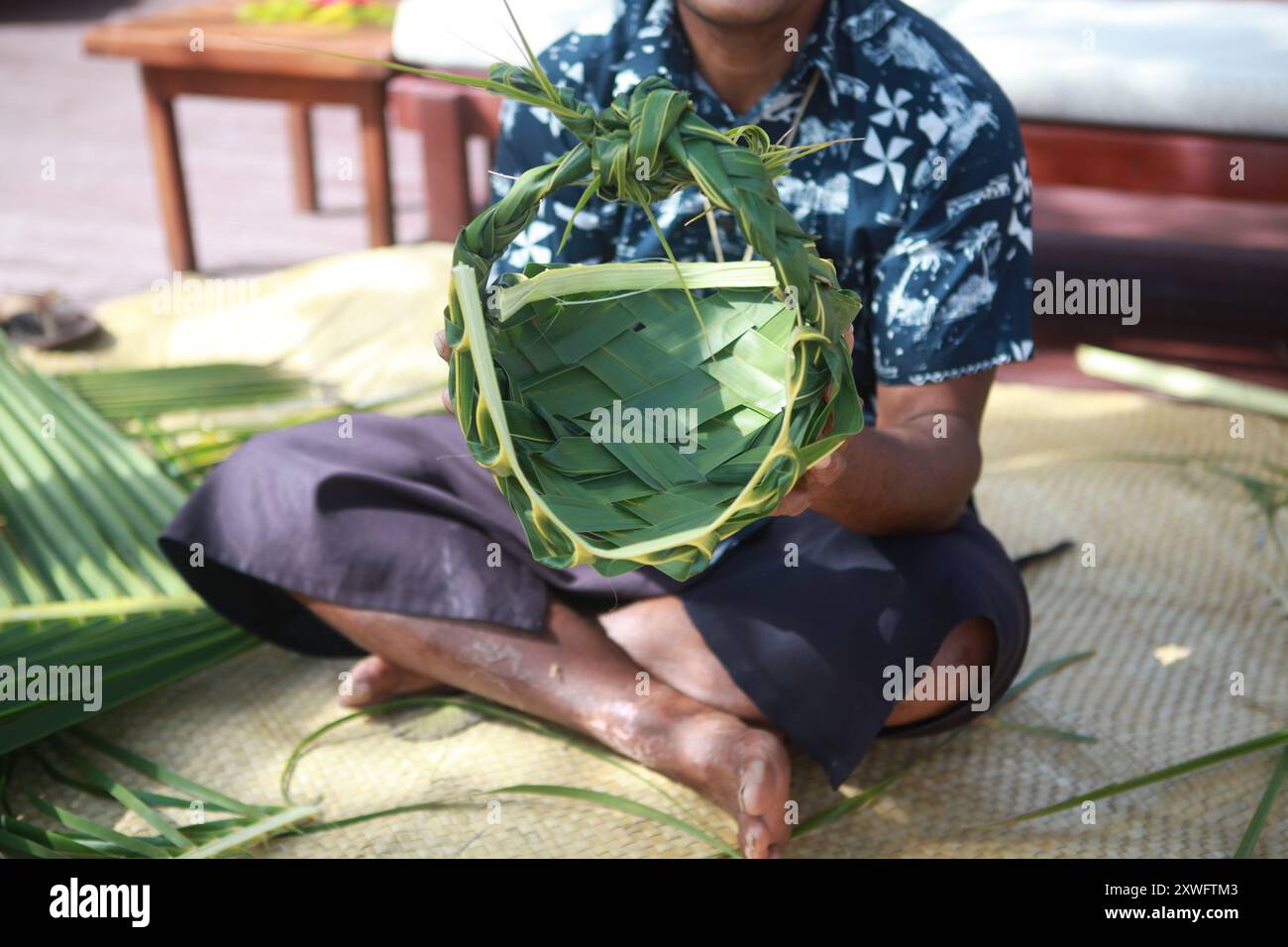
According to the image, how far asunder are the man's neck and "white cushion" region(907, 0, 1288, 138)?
1004 millimetres

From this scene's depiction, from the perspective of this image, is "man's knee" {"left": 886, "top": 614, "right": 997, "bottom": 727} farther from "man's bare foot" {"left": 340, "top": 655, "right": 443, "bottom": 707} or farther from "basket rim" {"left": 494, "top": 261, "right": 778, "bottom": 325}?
"man's bare foot" {"left": 340, "top": 655, "right": 443, "bottom": 707}

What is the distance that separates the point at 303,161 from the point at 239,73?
79 cm

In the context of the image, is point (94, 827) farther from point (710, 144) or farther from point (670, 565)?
point (710, 144)

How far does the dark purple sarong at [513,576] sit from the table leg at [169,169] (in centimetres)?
170

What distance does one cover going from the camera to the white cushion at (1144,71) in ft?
7.16

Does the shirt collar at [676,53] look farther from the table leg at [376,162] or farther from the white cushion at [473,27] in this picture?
the table leg at [376,162]

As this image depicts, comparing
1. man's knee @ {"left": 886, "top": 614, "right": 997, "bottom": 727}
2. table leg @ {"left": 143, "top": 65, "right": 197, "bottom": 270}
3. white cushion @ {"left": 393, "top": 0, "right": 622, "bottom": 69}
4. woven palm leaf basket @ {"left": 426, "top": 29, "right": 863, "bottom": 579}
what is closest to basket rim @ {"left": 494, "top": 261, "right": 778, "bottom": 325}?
woven palm leaf basket @ {"left": 426, "top": 29, "right": 863, "bottom": 579}

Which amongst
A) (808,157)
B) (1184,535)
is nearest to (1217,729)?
(1184,535)

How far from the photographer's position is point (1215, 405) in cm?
226

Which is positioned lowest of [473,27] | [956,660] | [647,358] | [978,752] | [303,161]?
[978,752]

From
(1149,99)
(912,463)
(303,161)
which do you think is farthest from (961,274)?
(303,161)

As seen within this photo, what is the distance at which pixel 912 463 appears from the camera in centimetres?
123

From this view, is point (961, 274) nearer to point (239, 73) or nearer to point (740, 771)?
point (740, 771)

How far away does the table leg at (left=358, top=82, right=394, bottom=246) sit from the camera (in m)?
2.74
